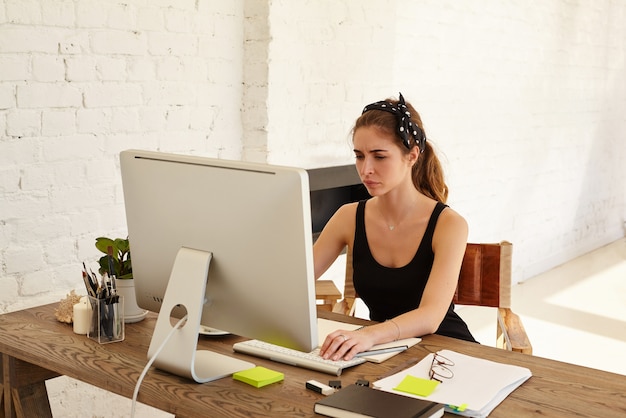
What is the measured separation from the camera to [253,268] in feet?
5.31

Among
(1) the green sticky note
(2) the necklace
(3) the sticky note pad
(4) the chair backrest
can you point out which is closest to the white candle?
(3) the sticky note pad

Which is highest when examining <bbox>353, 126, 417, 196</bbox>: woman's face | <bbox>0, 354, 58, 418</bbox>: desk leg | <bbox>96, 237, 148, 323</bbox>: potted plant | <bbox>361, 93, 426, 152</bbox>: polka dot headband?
<bbox>361, 93, 426, 152</bbox>: polka dot headband

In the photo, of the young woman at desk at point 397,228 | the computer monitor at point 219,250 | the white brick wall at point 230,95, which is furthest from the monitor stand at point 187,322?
the white brick wall at point 230,95

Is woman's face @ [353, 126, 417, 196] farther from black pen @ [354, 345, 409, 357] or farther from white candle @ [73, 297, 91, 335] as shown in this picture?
white candle @ [73, 297, 91, 335]

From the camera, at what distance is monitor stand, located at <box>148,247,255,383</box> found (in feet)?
5.49

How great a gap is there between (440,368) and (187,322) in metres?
0.56

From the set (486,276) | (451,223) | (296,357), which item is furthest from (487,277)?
(296,357)

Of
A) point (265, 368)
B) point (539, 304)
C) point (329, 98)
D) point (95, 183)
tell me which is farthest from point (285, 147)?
point (539, 304)

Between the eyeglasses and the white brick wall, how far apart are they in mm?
1411

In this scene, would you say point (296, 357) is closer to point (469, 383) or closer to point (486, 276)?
point (469, 383)

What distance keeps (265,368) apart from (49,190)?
46.9 inches

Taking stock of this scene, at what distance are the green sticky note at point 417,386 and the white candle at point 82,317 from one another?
2.60 feet

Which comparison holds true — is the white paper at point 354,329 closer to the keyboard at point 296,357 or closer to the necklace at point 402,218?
the keyboard at point 296,357

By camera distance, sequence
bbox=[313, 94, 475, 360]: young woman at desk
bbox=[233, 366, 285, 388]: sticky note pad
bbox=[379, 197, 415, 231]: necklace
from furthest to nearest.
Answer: bbox=[379, 197, 415, 231]: necklace < bbox=[313, 94, 475, 360]: young woman at desk < bbox=[233, 366, 285, 388]: sticky note pad
